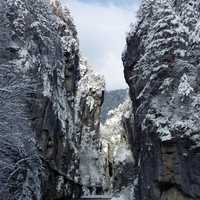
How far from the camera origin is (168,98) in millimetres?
Answer: 26609

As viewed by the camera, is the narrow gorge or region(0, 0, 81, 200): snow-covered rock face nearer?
region(0, 0, 81, 200): snow-covered rock face

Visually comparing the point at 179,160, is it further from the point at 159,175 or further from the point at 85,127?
the point at 85,127

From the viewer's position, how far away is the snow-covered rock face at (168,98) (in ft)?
79.9

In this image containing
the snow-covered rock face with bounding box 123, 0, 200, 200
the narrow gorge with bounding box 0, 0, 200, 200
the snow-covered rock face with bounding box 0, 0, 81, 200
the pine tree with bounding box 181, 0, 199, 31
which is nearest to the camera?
the snow-covered rock face with bounding box 0, 0, 81, 200

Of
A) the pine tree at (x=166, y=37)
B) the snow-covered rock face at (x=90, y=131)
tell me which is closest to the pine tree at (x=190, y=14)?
the pine tree at (x=166, y=37)

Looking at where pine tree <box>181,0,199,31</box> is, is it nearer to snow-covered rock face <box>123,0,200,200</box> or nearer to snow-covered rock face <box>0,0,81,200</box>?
snow-covered rock face <box>123,0,200,200</box>

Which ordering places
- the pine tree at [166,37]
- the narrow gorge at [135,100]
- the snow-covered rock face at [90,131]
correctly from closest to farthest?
the narrow gorge at [135,100], the pine tree at [166,37], the snow-covered rock face at [90,131]

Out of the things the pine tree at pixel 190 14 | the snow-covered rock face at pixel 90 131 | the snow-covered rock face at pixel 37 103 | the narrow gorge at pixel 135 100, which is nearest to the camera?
the snow-covered rock face at pixel 37 103

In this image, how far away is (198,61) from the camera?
26.7 meters

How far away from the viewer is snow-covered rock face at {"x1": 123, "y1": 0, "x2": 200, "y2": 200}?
2436cm

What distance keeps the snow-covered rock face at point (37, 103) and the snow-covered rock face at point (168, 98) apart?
5.89m

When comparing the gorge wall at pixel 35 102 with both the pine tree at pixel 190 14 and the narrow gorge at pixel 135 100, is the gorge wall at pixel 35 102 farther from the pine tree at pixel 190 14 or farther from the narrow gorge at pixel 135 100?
the pine tree at pixel 190 14

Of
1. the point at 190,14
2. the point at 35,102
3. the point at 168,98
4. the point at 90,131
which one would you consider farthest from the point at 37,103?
the point at 90,131

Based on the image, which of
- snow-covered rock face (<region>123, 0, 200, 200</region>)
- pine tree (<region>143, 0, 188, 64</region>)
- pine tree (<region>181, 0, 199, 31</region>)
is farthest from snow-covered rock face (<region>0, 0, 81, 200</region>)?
pine tree (<region>181, 0, 199, 31</region>)
